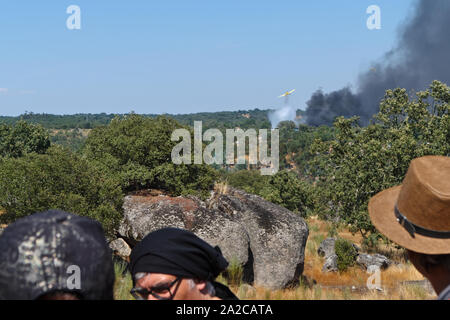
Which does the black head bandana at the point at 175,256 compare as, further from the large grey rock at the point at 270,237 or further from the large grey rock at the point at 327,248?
the large grey rock at the point at 327,248

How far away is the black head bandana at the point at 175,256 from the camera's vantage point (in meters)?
2.41

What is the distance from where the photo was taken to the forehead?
2.42 m

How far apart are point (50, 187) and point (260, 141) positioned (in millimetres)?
124937

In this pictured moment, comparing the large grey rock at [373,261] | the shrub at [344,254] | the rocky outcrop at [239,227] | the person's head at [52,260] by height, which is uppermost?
the person's head at [52,260]

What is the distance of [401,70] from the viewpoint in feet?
553

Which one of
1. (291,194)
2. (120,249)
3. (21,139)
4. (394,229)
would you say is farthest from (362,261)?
(21,139)

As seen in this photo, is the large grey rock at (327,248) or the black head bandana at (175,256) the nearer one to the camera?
the black head bandana at (175,256)

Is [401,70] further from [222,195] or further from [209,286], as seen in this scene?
[209,286]

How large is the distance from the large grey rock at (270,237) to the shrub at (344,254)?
4.74 m

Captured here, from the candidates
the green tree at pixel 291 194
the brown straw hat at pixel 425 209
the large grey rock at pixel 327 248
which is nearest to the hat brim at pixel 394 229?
the brown straw hat at pixel 425 209

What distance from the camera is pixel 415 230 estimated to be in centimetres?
262

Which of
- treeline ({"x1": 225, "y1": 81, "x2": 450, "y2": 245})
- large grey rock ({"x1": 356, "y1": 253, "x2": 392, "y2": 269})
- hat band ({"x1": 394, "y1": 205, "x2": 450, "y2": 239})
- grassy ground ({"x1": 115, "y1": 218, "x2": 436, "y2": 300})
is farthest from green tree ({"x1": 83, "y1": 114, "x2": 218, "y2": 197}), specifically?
hat band ({"x1": 394, "y1": 205, "x2": 450, "y2": 239})
